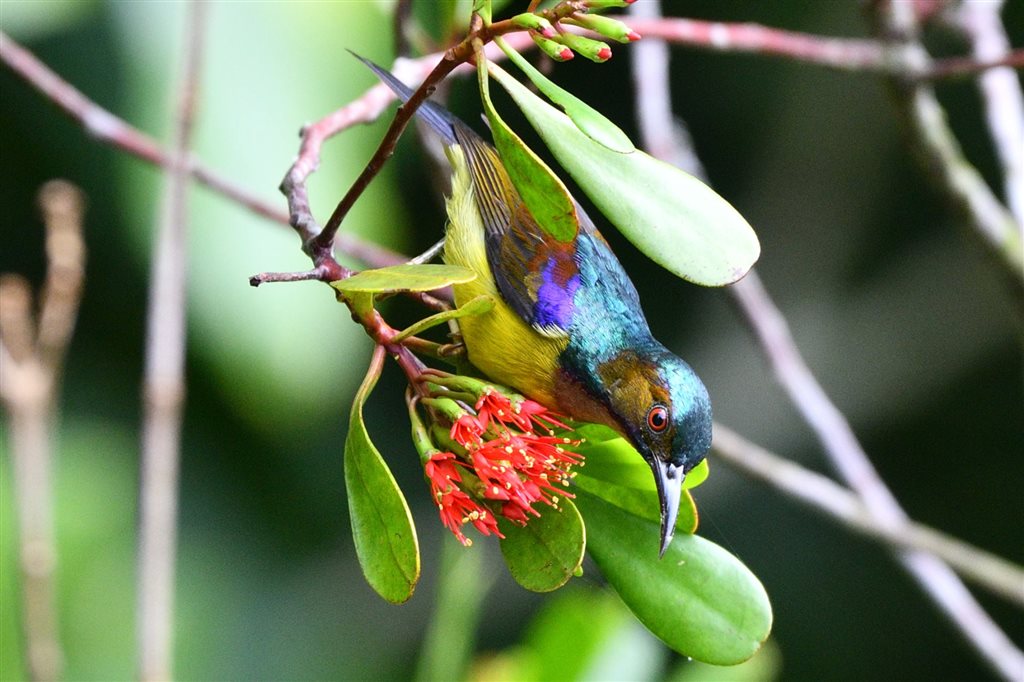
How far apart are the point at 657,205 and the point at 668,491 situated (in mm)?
446

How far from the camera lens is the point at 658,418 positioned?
1731mm

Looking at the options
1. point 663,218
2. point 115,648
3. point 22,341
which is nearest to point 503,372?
point 663,218

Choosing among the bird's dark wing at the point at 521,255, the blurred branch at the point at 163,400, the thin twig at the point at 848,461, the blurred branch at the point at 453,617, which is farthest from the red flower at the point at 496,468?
the thin twig at the point at 848,461

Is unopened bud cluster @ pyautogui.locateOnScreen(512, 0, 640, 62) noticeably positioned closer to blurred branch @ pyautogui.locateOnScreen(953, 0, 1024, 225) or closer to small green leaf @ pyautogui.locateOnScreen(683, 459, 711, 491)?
small green leaf @ pyautogui.locateOnScreen(683, 459, 711, 491)

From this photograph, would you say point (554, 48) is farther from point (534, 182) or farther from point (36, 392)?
point (36, 392)

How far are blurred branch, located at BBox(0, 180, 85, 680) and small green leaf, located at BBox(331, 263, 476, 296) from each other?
104 centimetres

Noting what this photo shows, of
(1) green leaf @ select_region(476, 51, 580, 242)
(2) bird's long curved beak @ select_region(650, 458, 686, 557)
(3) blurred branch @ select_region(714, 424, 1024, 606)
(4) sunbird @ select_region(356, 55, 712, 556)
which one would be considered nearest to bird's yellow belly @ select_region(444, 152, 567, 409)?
(4) sunbird @ select_region(356, 55, 712, 556)

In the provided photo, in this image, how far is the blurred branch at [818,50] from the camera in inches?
96.1

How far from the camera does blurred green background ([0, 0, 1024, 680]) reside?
10.7ft

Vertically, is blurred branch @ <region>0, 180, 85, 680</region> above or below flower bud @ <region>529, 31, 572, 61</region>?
below

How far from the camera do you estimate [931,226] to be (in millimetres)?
5074

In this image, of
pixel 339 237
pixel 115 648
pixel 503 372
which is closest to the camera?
pixel 503 372

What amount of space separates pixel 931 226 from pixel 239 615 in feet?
11.3

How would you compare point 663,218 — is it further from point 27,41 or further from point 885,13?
point 27,41
